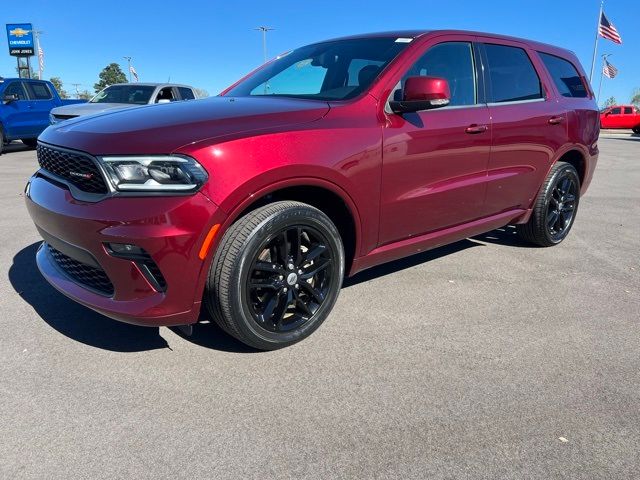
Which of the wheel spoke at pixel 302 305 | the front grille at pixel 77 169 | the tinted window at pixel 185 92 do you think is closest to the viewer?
the front grille at pixel 77 169

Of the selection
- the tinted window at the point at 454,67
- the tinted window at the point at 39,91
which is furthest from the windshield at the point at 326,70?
the tinted window at the point at 39,91

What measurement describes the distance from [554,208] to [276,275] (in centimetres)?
334

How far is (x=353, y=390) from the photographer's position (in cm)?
254

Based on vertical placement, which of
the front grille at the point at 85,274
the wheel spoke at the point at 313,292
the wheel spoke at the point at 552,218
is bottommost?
the wheel spoke at the point at 552,218

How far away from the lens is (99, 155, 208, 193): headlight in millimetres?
2363

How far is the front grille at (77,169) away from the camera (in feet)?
8.09

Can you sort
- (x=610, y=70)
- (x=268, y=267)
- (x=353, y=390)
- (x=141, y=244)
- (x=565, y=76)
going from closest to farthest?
(x=141, y=244), (x=353, y=390), (x=268, y=267), (x=565, y=76), (x=610, y=70)

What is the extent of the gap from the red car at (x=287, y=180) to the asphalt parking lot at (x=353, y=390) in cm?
33

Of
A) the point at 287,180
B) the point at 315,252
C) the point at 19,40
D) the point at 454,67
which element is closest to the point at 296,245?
the point at 315,252

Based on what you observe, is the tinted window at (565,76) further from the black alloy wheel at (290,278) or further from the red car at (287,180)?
the black alloy wheel at (290,278)

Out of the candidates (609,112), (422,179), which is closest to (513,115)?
(422,179)

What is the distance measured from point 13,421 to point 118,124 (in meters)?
1.49

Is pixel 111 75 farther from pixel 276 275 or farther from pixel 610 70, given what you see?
pixel 276 275

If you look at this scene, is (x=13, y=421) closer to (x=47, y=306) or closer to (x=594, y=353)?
(x=47, y=306)
